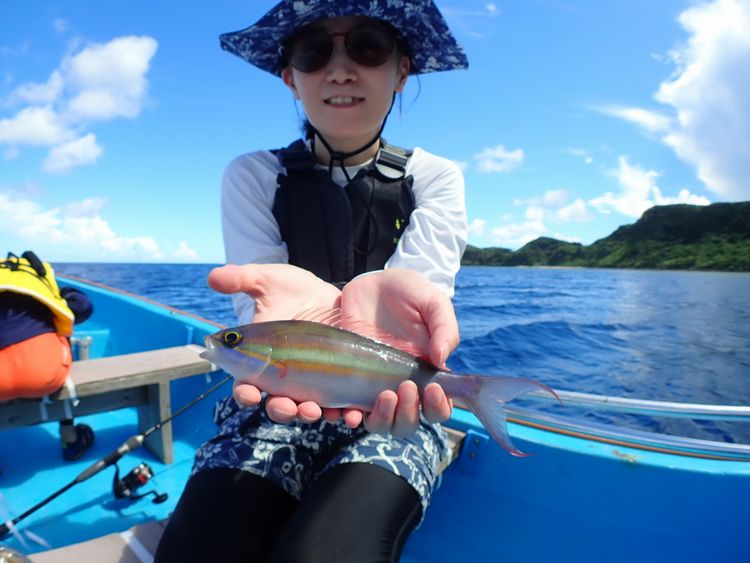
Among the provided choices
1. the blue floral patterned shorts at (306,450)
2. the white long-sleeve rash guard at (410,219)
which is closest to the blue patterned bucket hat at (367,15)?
the white long-sleeve rash guard at (410,219)

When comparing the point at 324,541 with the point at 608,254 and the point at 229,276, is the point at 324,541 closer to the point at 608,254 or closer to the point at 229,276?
the point at 229,276

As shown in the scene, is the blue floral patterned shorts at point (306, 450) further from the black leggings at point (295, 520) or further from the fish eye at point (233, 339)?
the fish eye at point (233, 339)

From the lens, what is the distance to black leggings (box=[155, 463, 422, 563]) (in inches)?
63.1

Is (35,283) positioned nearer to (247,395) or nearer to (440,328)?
(247,395)

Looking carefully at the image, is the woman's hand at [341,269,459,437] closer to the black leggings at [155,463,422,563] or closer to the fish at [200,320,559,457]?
the fish at [200,320,559,457]

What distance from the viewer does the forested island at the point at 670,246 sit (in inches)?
3044

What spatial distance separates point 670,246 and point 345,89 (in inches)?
4168

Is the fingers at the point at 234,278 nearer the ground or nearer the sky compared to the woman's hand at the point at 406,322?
nearer the sky

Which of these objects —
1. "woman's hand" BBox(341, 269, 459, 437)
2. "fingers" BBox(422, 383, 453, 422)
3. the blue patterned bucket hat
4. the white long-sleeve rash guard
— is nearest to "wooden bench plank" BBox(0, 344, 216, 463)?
the white long-sleeve rash guard

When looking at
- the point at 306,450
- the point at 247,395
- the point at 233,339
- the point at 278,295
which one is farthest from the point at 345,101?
the point at 306,450

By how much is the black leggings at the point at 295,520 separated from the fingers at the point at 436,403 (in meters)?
0.38

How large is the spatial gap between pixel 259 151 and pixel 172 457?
9.88ft

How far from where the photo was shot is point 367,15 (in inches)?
95.4

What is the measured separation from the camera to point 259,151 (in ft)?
10.2
